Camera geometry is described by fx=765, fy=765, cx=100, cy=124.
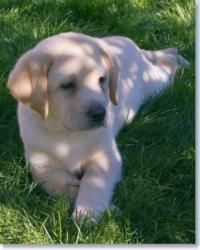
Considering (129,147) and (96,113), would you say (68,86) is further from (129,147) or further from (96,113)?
(129,147)

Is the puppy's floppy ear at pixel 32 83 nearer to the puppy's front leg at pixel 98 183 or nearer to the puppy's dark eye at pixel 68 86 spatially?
the puppy's dark eye at pixel 68 86

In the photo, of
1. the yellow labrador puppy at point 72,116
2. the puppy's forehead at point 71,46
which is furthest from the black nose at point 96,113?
the puppy's forehead at point 71,46

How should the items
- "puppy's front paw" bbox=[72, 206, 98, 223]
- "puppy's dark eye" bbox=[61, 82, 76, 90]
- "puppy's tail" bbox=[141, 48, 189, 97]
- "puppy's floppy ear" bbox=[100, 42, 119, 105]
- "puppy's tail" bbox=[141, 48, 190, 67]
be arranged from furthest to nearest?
"puppy's tail" bbox=[141, 48, 190, 67] → "puppy's tail" bbox=[141, 48, 189, 97] → "puppy's floppy ear" bbox=[100, 42, 119, 105] → "puppy's dark eye" bbox=[61, 82, 76, 90] → "puppy's front paw" bbox=[72, 206, 98, 223]

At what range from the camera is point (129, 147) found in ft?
11.2

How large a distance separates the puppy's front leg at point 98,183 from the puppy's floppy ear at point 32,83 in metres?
0.34

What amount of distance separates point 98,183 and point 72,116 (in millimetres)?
300

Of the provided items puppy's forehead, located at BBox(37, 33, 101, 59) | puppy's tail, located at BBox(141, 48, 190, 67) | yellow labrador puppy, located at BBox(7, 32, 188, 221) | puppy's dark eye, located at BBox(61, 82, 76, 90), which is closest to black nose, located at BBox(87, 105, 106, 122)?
yellow labrador puppy, located at BBox(7, 32, 188, 221)

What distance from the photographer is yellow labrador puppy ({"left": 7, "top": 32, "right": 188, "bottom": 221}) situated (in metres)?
2.95

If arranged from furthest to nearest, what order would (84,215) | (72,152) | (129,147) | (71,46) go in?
1. (129,147)
2. (72,152)
3. (71,46)
4. (84,215)

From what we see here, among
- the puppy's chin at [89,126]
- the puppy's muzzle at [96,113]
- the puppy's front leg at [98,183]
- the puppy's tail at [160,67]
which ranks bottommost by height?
the puppy's front leg at [98,183]

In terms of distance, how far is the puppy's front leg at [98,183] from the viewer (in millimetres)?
2928

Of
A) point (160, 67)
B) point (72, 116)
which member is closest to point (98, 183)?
point (72, 116)

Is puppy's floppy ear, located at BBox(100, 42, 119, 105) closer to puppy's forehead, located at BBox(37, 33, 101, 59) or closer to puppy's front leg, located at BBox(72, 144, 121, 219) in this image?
puppy's forehead, located at BBox(37, 33, 101, 59)

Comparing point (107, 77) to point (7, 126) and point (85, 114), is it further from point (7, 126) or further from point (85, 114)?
point (7, 126)
